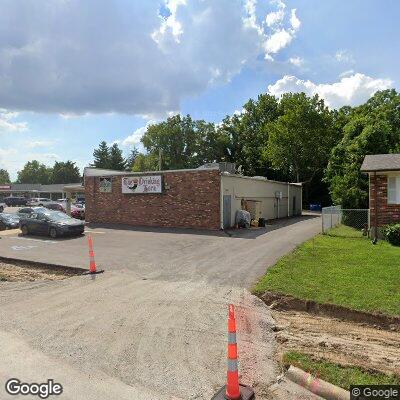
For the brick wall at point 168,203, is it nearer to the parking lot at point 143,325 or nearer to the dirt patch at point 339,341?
the parking lot at point 143,325

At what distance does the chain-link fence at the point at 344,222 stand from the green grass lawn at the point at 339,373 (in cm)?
1534

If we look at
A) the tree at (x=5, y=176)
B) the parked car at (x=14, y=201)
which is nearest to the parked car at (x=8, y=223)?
the parked car at (x=14, y=201)

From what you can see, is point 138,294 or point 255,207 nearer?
point 138,294

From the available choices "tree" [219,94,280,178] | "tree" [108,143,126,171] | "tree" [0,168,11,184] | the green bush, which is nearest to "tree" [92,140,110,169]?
"tree" [108,143,126,171]

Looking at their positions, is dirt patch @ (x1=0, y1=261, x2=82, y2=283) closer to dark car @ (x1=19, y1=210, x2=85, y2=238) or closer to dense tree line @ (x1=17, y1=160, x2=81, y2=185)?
dark car @ (x1=19, y1=210, x2=85, y2=238)

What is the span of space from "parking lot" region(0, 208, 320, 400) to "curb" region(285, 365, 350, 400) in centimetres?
27

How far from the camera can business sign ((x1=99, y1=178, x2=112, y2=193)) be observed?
94.6ft

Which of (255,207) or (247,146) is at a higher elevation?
(247,146)

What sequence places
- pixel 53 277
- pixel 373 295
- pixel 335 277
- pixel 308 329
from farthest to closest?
1. pixel 53 277
2. pixel 335 277
3. pixel 373 295
4. pixel 308 329

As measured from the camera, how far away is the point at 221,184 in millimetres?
23844

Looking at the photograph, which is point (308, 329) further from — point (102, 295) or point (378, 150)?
point (378, 150)

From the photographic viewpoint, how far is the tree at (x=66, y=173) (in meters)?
120

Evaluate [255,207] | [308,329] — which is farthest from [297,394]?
[255,207]

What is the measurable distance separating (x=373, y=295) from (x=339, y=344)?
2.76m
